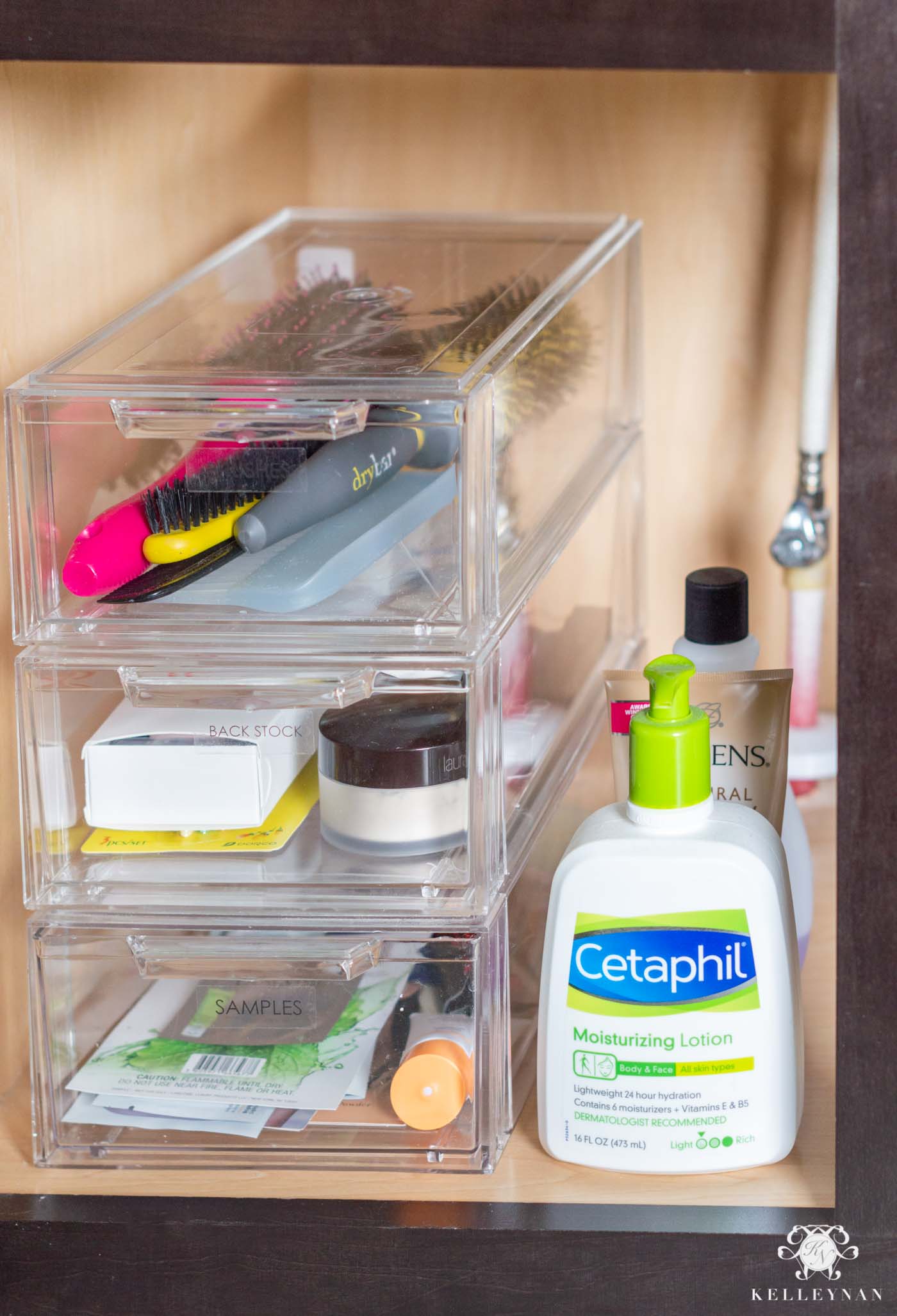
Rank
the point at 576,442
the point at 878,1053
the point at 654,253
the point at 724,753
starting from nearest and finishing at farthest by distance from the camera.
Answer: the point at 878,1053 → the point at 724,753 → the point at 576,442 → the point at 654,253

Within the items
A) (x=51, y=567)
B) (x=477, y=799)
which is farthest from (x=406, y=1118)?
(x=51, y=567)

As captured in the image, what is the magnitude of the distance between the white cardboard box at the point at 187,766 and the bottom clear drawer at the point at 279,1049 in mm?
40

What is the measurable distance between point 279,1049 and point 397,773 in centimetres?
12

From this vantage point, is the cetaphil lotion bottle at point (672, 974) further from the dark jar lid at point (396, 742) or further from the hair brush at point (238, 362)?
the hair brush at point (238, 362)

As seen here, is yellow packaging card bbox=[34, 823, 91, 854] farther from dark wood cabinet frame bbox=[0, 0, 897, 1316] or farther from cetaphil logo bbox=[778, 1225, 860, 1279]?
cetaphil logo bbox=[778, 1225, 860, 1279]

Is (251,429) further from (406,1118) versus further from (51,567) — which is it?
(406,1118)

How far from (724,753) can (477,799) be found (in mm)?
122

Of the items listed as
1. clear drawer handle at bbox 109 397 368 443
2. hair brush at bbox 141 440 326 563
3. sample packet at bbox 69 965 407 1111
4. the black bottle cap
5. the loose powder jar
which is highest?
clear drawer handle at bbox 109 397 368 443

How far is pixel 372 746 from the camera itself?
1.76ft

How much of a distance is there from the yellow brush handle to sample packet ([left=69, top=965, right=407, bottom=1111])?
17 centimetres

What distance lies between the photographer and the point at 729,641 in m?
0.65

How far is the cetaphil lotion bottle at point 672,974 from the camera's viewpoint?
0.52 m

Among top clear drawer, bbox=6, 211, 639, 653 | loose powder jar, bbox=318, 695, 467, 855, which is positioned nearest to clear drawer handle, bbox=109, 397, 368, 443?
top clear drawer, bbox=6, 211, 639, 653

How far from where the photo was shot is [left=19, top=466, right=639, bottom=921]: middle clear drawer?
0.54 metres
